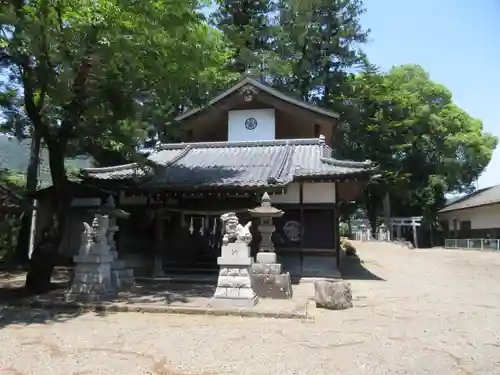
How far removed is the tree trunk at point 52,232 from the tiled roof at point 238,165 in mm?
3309

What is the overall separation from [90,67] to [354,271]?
12.5m

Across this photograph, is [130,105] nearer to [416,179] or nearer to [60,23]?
[60,23]

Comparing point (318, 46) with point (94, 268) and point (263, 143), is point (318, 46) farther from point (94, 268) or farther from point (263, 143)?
point (94, 268)

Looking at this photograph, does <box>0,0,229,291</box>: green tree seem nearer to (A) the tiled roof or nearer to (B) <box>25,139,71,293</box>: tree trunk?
(B) <box>25,139,71,293</box>: tree trunk

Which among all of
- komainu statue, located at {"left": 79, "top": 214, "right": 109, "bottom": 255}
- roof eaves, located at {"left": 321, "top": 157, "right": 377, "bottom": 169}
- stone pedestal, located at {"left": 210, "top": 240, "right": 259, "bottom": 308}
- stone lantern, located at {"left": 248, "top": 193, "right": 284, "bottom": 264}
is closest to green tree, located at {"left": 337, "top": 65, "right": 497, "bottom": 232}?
roof eaves, located at {"left": 321, "top": 157, "right": 377, "bottom": 169}

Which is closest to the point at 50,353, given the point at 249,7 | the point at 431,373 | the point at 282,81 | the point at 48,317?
the point at 48,317

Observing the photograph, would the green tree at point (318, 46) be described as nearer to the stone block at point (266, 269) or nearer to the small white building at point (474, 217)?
the small white building at point (474, 217)

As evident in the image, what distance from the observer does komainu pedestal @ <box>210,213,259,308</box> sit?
29.1ft

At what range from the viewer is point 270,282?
10.2 m

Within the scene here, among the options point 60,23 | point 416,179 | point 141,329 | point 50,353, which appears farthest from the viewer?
point 416,179

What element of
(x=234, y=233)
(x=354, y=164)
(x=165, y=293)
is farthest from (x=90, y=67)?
(x=354, y=164)

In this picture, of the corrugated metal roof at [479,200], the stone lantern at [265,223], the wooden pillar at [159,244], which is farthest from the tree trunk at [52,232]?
the corrugated metal roof at [479,200]

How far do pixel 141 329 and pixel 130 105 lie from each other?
19.1 ft

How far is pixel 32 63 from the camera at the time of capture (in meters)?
9.63
